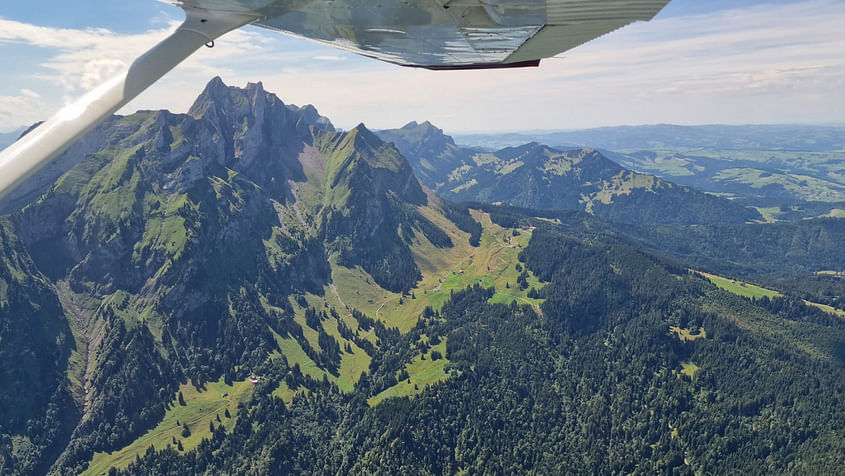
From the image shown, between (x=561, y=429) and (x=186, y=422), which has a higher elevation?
(x=561, y=429)

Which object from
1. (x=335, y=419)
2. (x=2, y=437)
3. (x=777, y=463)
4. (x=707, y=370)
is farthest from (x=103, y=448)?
(x=707, y=370)

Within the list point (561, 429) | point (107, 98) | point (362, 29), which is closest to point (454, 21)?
point (362, 29)

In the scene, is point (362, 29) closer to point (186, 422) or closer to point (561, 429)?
point (561, 429)

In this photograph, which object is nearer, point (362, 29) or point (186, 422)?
point (362, 29)

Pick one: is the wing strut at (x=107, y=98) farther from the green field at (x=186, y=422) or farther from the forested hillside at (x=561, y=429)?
the green field at (x=186, y=422)

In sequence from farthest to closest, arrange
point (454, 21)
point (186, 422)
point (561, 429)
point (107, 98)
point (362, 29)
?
point (186, 422) < point (561, 429) < point (362, 29) < point (454, 21) < point (107, 98)
